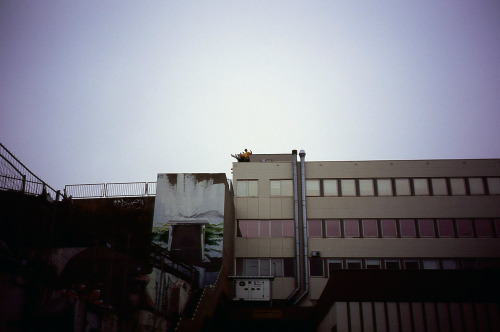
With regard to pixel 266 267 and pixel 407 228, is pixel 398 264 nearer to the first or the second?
pixel 407 228

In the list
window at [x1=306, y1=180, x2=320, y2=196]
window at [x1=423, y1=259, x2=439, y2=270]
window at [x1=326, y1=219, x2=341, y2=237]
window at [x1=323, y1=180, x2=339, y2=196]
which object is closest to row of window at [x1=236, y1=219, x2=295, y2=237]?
window at [x1=326, y1=219, x2=341, y2=237]

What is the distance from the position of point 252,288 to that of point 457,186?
17846mm

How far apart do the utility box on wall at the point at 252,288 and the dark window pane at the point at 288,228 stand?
5875mm

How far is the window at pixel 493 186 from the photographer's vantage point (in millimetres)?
32969

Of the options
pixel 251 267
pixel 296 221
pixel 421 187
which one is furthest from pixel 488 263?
pixel 251 267

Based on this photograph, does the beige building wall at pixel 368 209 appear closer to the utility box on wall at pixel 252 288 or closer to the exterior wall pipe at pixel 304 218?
the exterior wall pipe at pixel 304 218

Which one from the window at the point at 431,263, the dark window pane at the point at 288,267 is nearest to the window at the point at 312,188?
the dark window pane at the point at 288,267

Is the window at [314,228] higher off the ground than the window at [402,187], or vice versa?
the window at [402,187]

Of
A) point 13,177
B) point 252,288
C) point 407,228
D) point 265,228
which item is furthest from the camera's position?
point 265,228

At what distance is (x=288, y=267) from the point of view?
31.7 m

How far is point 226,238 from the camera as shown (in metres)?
28.2

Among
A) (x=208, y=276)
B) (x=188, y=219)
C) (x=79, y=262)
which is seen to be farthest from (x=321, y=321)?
(x=79, y=262)

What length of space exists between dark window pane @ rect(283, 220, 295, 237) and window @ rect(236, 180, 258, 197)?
10.7ft

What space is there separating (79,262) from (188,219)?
13591 millimetres
